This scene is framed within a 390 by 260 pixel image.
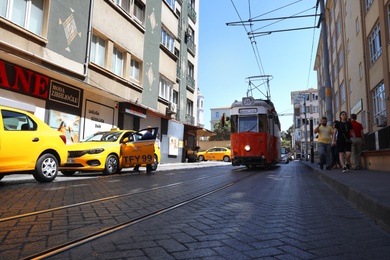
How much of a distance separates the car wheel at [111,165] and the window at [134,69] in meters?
9.38

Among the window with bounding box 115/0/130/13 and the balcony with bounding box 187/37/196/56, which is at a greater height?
the balcony with bounding box 187/37/196/56

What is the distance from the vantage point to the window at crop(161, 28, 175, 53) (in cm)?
2401

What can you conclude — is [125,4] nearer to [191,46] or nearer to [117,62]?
[117,62]

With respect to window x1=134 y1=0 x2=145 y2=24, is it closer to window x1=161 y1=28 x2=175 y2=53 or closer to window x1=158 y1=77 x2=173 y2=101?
window x1=161 y1=28 x2=175 y2=53

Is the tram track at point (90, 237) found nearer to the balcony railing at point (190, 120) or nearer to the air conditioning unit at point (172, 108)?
the air conditioning unit at point (172, 108)

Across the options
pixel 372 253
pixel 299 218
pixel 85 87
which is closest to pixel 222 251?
pixel 372 253

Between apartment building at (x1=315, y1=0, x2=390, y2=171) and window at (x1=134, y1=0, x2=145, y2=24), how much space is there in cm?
1160

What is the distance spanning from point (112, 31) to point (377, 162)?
13818mm

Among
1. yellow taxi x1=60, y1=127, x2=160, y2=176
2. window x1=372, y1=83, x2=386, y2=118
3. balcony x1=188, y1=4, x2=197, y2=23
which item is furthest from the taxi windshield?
balcony x1=188, y1=4, x2=197, y2=23

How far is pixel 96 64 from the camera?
15.3 metres

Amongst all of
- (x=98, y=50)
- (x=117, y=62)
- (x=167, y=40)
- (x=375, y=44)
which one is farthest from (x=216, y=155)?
(x=375, y=44)

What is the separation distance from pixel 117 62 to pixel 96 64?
272 centimetres

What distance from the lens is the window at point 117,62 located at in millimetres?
17603

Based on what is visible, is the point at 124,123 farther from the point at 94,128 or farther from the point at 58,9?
the point at 58,9
